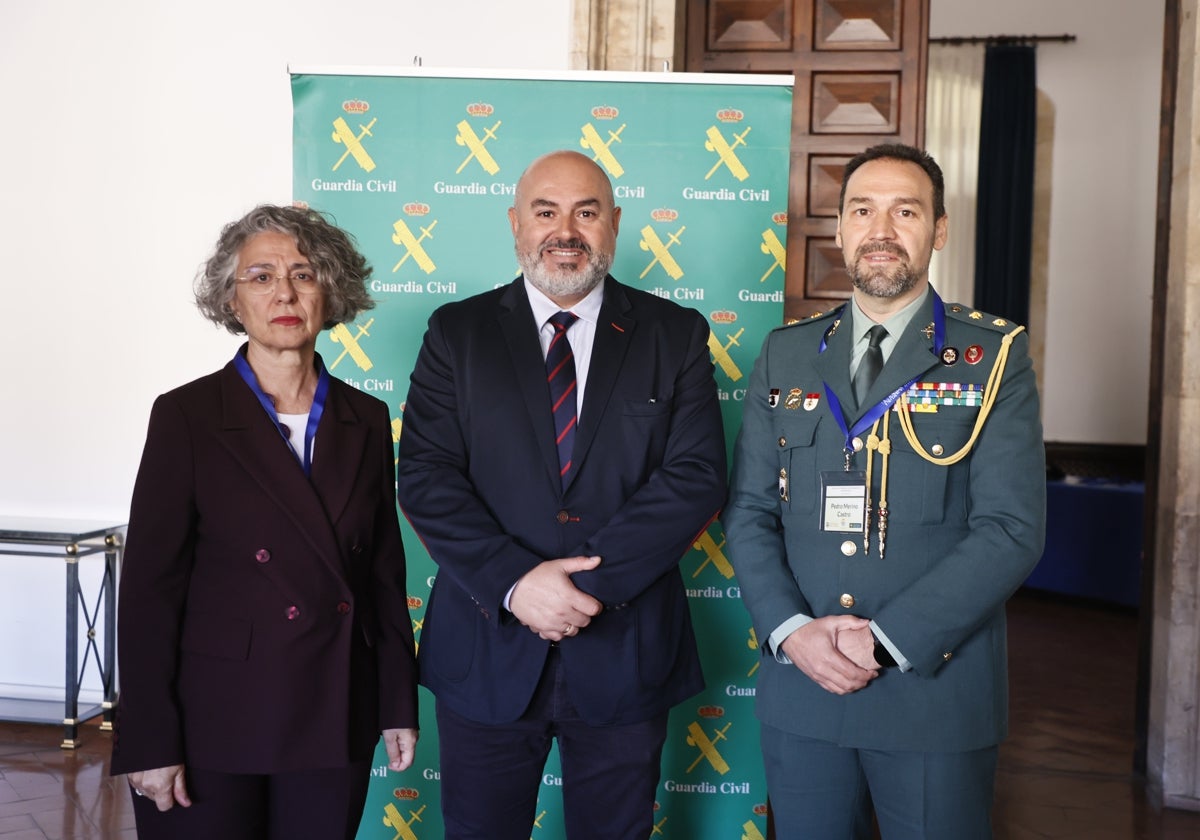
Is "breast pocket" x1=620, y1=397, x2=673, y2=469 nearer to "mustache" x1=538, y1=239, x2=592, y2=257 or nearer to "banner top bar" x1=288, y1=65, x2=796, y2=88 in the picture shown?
"mustache" x1=538, y1=239, x2=592, y2=257

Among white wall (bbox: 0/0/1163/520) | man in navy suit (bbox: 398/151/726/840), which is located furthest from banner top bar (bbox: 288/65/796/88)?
man in navy suit (bbox: 398/151/726/840)

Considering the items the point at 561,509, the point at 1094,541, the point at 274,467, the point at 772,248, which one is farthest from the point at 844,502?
the point at 1094,541

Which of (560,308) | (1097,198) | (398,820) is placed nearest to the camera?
(560,308)

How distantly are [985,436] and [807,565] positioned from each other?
43 cm

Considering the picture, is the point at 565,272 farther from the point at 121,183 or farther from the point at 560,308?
the point at 121,183

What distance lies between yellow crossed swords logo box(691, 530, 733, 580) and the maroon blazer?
1439mm

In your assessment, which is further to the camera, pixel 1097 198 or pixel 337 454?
pixel 1097 198

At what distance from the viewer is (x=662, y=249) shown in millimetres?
3244

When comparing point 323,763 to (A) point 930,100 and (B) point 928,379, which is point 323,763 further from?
(A) point 930,100

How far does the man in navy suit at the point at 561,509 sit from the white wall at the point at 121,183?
7.25 ft

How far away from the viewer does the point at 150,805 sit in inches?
72.2

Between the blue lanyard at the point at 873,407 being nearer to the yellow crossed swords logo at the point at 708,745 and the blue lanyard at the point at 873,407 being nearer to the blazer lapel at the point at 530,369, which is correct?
the blazer lapel at the point at 530,369

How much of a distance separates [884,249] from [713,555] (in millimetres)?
1355

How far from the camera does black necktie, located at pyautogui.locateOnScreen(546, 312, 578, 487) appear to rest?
2.23 metres
